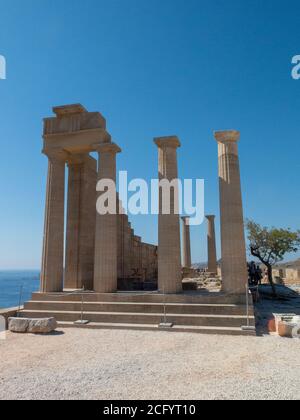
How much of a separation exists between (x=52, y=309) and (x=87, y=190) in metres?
8.96

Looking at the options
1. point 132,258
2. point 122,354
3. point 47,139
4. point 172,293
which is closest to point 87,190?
point 47,139

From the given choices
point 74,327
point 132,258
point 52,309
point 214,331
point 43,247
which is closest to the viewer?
point 214,331

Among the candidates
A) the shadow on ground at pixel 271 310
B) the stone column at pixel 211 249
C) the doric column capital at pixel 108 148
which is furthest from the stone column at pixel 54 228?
the stone column at pixel 211 249

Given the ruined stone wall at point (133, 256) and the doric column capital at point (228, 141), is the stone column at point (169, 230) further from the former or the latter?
the ruined stone wall at point (133, 256)

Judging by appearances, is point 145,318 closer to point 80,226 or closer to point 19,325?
point 19,325

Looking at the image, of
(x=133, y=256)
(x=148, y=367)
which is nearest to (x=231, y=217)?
(x=148, y=367)

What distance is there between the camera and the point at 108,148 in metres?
18.5

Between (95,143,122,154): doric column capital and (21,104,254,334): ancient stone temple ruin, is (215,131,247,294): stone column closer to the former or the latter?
(21,104,254,334): ancient stone temple ruin

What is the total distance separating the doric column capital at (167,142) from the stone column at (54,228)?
20.0ft

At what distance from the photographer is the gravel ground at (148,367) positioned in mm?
6887

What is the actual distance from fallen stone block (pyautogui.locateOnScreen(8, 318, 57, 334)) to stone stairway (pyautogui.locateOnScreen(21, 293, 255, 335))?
1.51 meters

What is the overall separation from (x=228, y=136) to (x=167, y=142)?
11.3 feet
